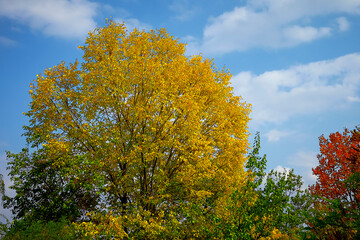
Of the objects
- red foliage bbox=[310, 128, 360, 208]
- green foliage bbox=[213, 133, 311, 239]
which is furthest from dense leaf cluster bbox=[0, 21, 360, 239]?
red foliage bbox=[310, 128, 360, 208]

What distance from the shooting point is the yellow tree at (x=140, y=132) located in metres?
19.3

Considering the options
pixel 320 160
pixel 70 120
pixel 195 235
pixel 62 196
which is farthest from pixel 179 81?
pixel 320 160

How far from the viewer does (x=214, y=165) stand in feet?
66.9

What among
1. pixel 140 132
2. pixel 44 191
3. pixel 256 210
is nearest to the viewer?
pixel 256 210

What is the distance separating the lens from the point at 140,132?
20531 millimetres

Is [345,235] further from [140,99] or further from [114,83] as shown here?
[114,83]

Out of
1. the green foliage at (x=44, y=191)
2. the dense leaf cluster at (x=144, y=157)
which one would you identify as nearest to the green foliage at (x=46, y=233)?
the dense leaf cluster at (x=144, y=157)

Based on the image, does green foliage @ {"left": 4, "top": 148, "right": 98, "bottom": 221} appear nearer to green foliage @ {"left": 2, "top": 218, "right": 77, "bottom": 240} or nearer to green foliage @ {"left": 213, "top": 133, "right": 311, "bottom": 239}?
green foliage @ {"left": 2, "top": 218, "right": 77, "bottom": 240}

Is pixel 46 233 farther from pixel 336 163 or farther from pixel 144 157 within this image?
pixel 336 163

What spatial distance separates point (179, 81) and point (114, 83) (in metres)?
4.23

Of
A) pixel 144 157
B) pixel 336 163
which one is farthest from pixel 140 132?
pixel 336 163

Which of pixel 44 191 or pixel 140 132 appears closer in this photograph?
pixel 140 132

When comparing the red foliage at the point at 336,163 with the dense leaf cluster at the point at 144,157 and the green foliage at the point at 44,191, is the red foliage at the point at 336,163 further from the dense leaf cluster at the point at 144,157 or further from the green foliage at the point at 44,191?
the green foliage at the point at 44,191

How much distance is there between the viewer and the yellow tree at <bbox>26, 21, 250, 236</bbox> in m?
19.3
